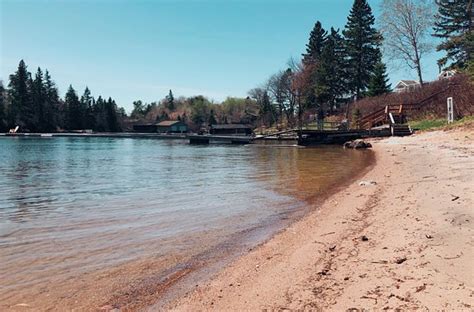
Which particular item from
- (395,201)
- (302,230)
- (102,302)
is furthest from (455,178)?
(102,302)

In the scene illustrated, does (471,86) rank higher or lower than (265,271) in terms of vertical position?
higher

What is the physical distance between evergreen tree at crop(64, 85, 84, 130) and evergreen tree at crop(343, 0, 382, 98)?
79569mm

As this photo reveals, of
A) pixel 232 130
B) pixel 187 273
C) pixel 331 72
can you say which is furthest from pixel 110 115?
pixel 187 273

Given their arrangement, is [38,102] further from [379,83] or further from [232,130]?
[379,83]

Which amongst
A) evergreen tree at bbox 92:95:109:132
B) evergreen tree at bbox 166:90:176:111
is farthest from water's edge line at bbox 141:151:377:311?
evergreen tree at bbox 166:90:176:111

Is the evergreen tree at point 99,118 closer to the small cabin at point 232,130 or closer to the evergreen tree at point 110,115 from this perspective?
the evergreen tree at point 110,115

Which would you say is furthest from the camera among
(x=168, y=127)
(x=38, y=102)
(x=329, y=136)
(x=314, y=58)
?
(x=168, y=127)

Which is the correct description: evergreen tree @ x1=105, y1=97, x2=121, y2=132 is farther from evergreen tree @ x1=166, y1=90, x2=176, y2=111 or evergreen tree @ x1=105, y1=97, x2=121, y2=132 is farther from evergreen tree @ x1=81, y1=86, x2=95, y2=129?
evergreen tree @ x1=166, y1=90, x2=176, y2=111

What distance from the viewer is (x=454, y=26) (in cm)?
4831

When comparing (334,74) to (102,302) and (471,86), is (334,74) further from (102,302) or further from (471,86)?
(102,302)

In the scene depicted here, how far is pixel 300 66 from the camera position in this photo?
243ft

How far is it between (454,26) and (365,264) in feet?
177

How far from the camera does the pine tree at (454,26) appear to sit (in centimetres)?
4350

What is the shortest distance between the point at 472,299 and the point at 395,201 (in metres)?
4.83
